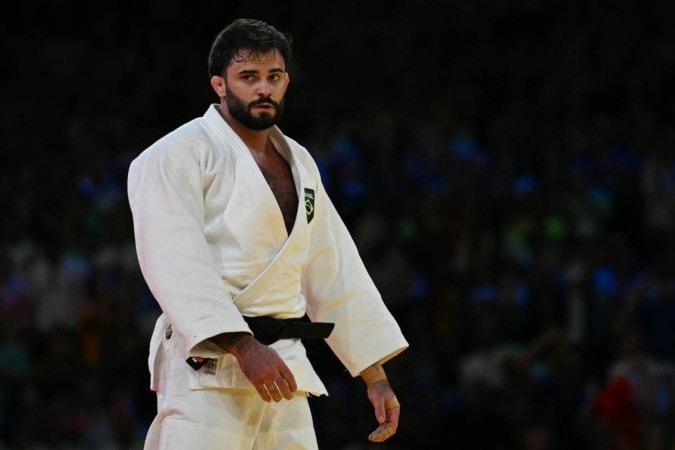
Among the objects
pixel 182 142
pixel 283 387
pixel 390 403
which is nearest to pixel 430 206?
pixel 390 403

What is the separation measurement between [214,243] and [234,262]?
0.29ft

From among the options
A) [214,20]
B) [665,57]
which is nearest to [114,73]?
[214,20]

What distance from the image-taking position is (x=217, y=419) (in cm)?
352

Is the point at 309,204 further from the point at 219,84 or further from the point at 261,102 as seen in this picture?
the point at 219,84

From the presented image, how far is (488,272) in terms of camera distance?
838 cm

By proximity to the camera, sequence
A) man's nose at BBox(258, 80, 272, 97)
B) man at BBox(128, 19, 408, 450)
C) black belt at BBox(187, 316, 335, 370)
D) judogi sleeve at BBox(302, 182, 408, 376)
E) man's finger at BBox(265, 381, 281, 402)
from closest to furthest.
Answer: man's finger at BBox(265, 381, 281, 402), man at BBox(128, 19, 408, 450), black belt at BBox(187, 316, 335, 370), man's nose at BBox(258, 80, 272, 97), judogi sleeve at BBox(302, 182, 408, 376)

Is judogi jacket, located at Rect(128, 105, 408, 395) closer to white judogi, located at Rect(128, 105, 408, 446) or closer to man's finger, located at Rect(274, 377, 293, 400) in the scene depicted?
white judogi, located at Rect(128, 105, 408, 446)

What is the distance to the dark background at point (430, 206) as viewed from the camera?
761cm

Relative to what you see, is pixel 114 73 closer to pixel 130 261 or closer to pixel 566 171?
pixel 130 261

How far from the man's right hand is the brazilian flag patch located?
1.97 ft

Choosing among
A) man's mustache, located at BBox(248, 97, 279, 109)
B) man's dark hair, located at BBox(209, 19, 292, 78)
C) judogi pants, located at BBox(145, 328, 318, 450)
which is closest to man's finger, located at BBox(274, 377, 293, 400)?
judogi pants, located at BBox(145, 328, 318, 450)

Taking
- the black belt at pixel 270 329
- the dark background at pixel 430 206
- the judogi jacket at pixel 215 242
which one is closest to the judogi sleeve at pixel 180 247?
the judogi jacket at pixel 215 242

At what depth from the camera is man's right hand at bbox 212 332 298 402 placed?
3.35 metres

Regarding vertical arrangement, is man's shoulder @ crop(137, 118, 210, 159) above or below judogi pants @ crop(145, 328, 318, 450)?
above
